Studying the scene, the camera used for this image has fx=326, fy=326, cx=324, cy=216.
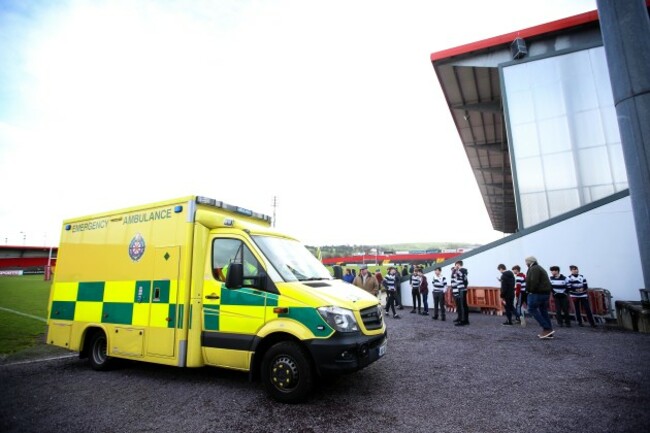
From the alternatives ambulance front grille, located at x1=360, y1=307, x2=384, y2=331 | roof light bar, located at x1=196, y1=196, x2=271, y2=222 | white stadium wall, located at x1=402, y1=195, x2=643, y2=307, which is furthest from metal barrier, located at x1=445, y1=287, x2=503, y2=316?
roof light bar, located at x1=196, y1=196, x2=271, y2=222

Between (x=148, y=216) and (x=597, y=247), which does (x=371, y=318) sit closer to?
(x=148, y=216)

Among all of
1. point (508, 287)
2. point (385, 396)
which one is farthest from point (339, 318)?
point (508, 287)

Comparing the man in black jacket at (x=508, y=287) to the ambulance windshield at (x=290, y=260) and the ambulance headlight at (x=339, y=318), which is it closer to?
the ambulance windshield at (x=290, y=260)

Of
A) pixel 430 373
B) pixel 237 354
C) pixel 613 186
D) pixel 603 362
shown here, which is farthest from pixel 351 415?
pixel 613 186

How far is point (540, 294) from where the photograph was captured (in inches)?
296

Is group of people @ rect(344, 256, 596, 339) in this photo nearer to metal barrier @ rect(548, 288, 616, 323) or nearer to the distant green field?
metal barrier @ rect(548, 288, 616, 323)

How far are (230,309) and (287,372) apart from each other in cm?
119

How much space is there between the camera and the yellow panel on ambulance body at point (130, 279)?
16.5 ft

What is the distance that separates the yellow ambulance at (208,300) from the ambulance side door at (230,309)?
0.01 m

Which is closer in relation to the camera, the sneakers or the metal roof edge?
the sneakers

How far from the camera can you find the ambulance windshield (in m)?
4.70

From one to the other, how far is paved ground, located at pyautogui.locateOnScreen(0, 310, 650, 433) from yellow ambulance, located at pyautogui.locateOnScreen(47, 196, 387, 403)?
0.43 meters

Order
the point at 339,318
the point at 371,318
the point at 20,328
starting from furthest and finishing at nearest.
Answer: the point at 20,328
the point at 371,318
the point at 339,318

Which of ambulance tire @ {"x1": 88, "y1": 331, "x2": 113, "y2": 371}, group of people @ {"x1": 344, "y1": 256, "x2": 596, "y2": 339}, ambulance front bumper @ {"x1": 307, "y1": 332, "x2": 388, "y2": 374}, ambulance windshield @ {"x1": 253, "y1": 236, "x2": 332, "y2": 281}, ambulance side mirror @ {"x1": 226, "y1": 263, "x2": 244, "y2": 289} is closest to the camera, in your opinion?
ambulance front bumper @ {"x1": 307, "y1": 332, "x2": 388, "y2": 374}
